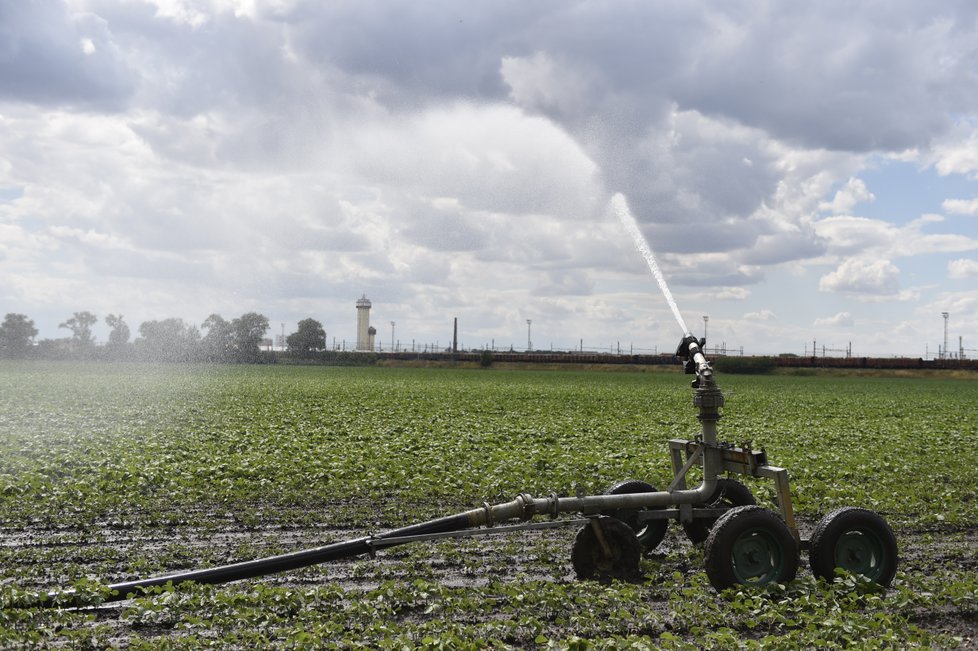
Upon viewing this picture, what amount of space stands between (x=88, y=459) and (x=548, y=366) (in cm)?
9690

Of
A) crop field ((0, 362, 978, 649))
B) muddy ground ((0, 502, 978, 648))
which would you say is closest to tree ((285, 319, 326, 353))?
crop field ((0, 362, 978, 649))

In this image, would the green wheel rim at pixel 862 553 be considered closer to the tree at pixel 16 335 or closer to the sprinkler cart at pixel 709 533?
the sprinkler cart at pixel 709 533

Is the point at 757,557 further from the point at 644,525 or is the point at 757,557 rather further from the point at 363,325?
the point at 363,325

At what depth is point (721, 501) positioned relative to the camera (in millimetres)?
9602

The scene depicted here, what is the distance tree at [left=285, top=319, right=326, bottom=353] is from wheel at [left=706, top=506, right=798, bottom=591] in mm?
117456

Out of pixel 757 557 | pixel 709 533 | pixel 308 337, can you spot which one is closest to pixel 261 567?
pixel 709 533

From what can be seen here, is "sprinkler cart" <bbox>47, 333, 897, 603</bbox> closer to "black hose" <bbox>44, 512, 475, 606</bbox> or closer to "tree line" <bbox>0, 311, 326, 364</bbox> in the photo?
"black hose" <bbox>44, 512, 475, 606</bbox>

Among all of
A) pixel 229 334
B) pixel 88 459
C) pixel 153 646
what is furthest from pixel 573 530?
pixel 229 334

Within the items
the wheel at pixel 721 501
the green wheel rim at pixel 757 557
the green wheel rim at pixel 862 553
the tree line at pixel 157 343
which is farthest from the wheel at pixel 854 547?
the tree line at pixel 157 343

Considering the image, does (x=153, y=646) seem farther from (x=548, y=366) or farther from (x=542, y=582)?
(x=548, y=366)

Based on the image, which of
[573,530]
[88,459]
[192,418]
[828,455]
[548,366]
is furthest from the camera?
[548,366]

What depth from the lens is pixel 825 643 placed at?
6.66m

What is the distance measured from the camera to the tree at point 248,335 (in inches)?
4414

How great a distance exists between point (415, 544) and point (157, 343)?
11105 cm
